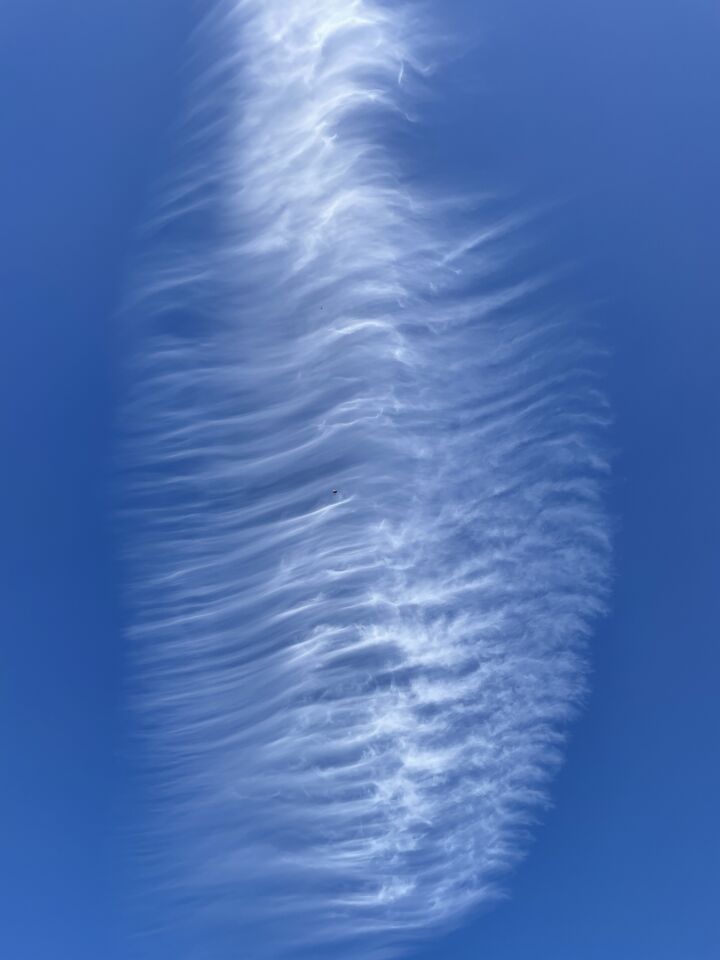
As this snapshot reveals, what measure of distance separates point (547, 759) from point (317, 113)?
1162 cm

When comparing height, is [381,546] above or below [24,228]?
below

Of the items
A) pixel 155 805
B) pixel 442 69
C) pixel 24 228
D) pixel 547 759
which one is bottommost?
pixel 547 759

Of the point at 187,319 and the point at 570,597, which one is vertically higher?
the point at 187,319

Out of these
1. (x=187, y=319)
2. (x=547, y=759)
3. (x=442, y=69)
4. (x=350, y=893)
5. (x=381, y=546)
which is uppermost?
(x=442, y=69)

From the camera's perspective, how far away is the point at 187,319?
10.6 metres

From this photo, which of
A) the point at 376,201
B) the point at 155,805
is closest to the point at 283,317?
the point at 376,201

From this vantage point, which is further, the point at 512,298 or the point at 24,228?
the point at 24,228

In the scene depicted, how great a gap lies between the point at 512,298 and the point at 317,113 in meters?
4.50

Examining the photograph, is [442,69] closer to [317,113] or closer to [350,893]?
[317,113]

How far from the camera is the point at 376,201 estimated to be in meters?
10.2

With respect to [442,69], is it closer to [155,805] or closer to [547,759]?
[547,759]

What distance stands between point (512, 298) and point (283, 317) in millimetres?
3832

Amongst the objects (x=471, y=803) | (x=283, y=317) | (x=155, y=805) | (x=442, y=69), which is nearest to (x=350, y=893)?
(x=471, y=803)

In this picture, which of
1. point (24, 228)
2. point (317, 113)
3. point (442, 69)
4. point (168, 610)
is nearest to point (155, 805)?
point (168, 610)
